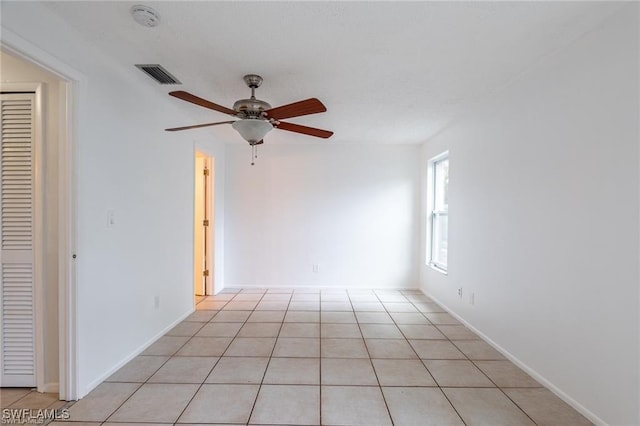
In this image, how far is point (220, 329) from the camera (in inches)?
125

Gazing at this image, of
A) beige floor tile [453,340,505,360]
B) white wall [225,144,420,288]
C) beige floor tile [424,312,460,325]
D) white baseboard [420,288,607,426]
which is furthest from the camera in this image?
white wall [225,144,420,288]

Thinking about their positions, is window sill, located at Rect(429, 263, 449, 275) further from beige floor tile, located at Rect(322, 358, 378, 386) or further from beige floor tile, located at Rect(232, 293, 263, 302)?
beige floor tile, located at Rect(232, 293, 263, 302)

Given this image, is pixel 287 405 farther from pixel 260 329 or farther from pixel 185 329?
pixel 185 329

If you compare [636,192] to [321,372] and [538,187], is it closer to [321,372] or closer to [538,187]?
[538,187]

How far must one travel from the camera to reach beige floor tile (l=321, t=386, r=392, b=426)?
1.78m

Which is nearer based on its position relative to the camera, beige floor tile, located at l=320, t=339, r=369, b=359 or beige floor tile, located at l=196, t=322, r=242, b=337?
beige floor tile, located at l=320, t=339, r=369, b=359

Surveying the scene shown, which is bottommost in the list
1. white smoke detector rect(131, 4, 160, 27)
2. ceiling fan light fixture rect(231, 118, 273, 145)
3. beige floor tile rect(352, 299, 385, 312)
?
beige floor tile rect(352, 299, 385, 312)

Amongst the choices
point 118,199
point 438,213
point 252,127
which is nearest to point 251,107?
point 252,127

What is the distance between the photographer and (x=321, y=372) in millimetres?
2307

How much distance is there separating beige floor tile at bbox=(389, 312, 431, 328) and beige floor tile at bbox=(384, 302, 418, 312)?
4.5 inches

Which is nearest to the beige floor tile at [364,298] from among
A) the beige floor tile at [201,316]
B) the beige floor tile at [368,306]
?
the beige floor tile at [368,306]

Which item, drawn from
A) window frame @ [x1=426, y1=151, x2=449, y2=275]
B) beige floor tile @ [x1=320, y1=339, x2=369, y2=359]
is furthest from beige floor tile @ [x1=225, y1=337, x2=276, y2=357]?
window frame @ [x1=426, y1=151, x2=449, y2=275]

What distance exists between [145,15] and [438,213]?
13.0ft

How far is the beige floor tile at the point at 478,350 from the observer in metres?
2.56
